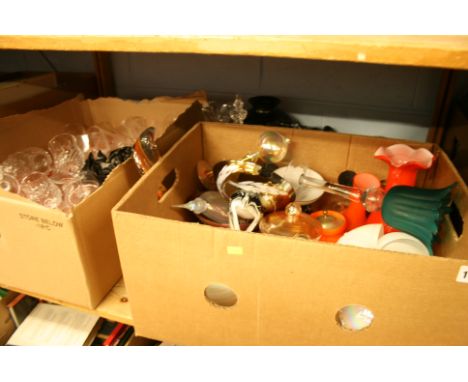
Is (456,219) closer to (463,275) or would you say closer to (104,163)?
(463,275)

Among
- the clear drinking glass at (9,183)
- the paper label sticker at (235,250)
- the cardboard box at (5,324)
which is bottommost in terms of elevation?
the cardboard box at (5,324)

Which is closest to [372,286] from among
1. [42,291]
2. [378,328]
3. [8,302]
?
[378,328]

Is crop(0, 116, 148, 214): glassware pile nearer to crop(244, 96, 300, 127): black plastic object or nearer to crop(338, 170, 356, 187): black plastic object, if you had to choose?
crop(244, 96, 300, 127): black plastic object

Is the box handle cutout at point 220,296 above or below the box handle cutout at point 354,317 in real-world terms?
below

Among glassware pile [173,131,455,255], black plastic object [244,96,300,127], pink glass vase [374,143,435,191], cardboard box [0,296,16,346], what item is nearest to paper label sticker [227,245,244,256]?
glassware pile [173,131,455,255]

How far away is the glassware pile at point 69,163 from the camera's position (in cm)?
79

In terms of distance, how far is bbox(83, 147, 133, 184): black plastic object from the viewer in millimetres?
811

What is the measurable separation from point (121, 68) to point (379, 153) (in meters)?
0.89

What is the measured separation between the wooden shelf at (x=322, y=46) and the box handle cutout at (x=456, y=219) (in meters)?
0.34

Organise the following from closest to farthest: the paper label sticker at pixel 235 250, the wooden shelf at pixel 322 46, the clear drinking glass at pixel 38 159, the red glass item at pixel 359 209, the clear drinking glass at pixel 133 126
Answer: the wooden shelf at pixel 322 46 → the paper label sticker at pixel 235 250 → the red glass item at pixel 359 209 → the clear drinking glass at pixel 38 159 → the clear drinking glass at pixel 133 126

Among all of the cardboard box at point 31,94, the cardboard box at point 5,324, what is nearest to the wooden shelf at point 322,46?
the cardboard box at point 31,94

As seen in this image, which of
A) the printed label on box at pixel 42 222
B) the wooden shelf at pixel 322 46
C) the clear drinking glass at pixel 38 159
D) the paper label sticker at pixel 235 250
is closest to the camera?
the wooden shelf at pixel 322 46

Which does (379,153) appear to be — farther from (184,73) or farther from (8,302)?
(8,302)

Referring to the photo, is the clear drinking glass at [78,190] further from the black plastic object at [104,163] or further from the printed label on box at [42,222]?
the printed label on box at [42,222]
